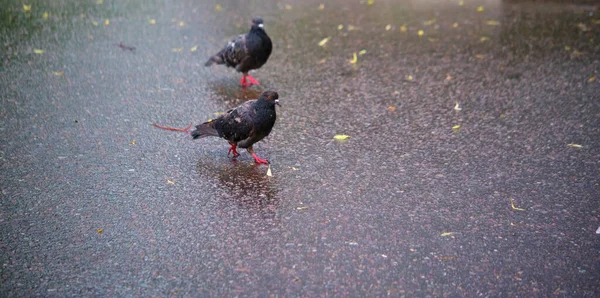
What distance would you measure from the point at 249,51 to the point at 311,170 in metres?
2.56

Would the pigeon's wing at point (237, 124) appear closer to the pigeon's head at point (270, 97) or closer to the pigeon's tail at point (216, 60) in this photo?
the pigeon's head at point (270, 97)

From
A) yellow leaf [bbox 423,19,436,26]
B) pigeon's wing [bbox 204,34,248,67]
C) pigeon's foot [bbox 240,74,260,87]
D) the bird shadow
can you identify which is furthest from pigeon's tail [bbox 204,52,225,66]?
yellow leaf [bbox 423,19,436,26]

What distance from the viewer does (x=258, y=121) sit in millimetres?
4992

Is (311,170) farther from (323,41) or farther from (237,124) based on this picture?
(323,41)

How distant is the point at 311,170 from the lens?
501 cm

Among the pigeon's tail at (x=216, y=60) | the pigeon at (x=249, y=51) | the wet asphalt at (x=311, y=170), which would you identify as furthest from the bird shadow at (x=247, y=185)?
the pigeon's tail at (x=216, y=60)

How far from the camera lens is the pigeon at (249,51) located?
714 centimetres

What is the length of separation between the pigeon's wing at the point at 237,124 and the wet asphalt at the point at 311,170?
0.87 feet

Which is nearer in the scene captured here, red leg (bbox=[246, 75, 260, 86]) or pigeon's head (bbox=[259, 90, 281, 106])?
pigeon's head (bbox=[259, 90, 281, 106])

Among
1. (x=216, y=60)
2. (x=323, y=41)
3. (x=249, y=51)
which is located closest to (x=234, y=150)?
(x=249, y=51)

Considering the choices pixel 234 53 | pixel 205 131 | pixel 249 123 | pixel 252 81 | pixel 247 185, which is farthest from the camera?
pixel 252 81

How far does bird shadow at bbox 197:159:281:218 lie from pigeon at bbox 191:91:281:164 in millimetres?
167

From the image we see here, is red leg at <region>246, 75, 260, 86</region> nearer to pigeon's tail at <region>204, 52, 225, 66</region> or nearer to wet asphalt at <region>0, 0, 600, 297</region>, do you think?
wet asphalt at <region>0, 0, 600, 297</region>

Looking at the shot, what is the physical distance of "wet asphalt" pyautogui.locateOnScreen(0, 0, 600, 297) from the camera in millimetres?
3594
